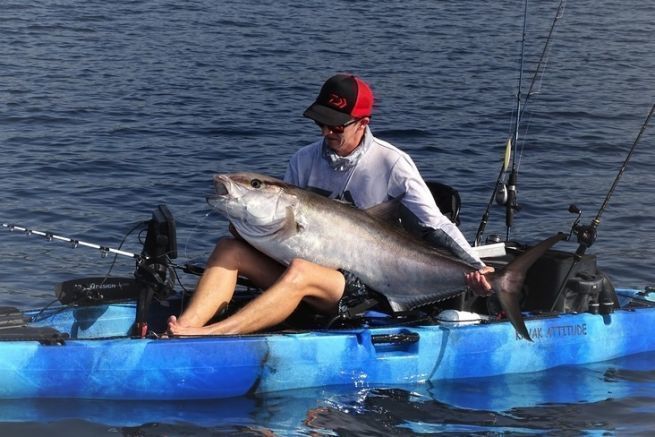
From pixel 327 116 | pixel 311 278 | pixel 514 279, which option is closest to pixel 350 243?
pixel 311 278

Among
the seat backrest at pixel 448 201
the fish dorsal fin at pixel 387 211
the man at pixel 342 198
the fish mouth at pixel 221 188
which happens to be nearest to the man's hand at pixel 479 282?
the man at pixel 342 198

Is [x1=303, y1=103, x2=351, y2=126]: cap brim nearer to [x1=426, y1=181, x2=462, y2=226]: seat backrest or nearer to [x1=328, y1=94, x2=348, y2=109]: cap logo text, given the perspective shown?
[x1=328, y1=94, x2=348, y2=109]: cap logo text

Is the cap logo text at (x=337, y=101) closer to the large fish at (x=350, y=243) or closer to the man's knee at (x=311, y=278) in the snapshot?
the large fish at (x=350, y=243)

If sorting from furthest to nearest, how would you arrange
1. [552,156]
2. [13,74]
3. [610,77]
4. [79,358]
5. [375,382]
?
[610,77] → [13,74] → [552,156] → [375,382] → [79,358]

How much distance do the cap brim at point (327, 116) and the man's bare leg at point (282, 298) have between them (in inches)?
31.7

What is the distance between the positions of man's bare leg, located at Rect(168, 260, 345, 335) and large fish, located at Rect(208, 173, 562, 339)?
75mm

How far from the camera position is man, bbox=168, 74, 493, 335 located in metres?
7.46

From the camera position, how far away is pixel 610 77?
19375 mm

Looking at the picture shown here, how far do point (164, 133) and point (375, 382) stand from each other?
8.43 m

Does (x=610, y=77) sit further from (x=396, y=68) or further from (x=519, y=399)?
(x=519, y=399)

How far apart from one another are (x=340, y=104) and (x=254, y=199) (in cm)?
81

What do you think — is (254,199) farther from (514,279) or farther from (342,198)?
(514,279)

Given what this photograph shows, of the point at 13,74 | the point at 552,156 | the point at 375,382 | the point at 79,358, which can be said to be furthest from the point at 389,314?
the point at 13,74

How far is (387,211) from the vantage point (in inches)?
295
